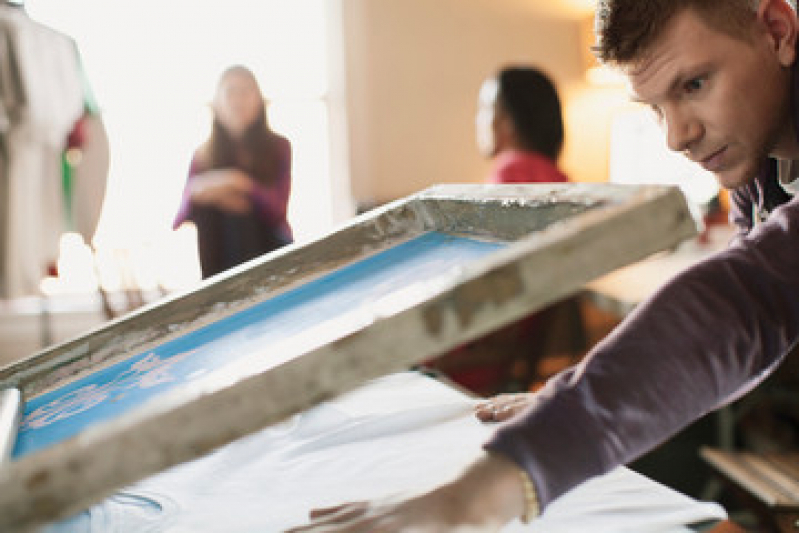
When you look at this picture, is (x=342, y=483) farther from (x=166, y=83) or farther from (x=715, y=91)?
(x=166, y=83)

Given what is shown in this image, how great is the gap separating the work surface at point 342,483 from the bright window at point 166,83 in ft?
11.1

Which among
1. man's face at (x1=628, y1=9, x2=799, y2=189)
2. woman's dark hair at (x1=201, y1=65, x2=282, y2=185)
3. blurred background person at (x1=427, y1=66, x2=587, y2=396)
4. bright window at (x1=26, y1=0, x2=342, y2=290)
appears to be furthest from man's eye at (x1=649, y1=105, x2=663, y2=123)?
bright window at (x1=26, y1=0, x2=342, y2=290)

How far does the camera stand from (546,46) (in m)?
4.40

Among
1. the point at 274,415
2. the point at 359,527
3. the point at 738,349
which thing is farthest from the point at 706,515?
the point at 274,415

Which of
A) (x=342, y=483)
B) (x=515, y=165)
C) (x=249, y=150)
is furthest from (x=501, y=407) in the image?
(x=249, y=150)

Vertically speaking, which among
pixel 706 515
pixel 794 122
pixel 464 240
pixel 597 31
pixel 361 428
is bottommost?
pixel 706 515

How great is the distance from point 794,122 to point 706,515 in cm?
42

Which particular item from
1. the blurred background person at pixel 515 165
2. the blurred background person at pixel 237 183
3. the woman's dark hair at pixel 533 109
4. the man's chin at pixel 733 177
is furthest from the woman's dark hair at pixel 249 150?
the man's chin at pixel 733 177

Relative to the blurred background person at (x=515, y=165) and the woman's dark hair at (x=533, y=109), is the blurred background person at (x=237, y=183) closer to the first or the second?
the blurred background person at (x=515, y=165)

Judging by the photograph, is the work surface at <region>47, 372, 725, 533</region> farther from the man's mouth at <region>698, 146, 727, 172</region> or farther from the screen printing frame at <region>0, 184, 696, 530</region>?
the man's mouth at <region>698, 146, 727, 172</region>

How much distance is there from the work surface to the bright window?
133 inches

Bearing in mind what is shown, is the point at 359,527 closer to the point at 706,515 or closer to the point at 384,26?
the point at 706,515

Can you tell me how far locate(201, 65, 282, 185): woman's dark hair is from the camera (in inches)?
121

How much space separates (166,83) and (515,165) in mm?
2312
